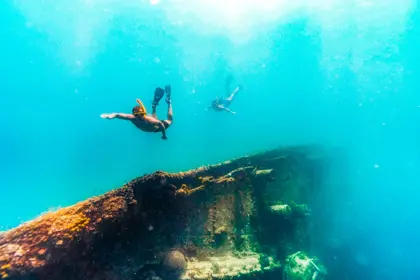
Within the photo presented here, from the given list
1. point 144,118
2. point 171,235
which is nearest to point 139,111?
point 144,118

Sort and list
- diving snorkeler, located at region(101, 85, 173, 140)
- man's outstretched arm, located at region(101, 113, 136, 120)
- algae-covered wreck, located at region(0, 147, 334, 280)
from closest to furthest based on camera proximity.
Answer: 1. algae-covered wreck, located at region(0, 147, 334, 280)
2. man's outstretched arm, located at region(101, 113, 136, 120)
3. diving snorkeler, located at region(101, 85, 173, 140)

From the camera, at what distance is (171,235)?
7.01 m

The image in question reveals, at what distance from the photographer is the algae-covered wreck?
16.7 feet

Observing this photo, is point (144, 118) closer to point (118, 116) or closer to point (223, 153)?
point (118, 116)

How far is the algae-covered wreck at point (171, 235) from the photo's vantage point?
508 cm

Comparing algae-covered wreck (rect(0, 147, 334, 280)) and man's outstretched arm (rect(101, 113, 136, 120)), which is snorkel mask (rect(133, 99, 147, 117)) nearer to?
man's outstretched arm (rect(101, 113, 136, 120))

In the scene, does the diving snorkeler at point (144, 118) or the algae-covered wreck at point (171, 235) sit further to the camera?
the diving snorkeler at point (144, 118)

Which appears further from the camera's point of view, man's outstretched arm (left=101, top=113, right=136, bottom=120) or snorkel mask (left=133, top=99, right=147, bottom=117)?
snorkel mask (left=133, top=99, right=147, bottom=117)

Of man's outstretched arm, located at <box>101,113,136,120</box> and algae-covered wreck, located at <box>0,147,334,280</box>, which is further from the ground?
man's outstretched arm, located at <box>101,113,136,120</box>

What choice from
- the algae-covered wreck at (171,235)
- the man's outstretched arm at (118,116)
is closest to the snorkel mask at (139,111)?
the man's outstretched arm at (118,116)

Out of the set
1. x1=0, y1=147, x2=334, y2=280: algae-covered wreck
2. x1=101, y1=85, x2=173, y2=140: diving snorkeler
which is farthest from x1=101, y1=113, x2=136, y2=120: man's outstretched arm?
x1=0, y1=147, x2=334, y2=280: algae-covered wreck

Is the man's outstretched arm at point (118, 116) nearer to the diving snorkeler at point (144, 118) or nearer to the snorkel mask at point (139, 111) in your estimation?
the diving snorkeler at point (144, 118)

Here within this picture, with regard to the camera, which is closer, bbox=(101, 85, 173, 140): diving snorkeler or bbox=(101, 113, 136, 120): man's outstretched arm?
bbox=(101, 113, 136, 120): man's outstretched arm

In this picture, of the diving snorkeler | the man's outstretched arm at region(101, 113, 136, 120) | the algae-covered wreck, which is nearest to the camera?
the algae-covered wreck
